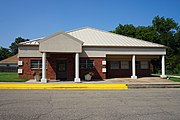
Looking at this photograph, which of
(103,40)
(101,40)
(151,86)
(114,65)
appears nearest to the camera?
(151,86)

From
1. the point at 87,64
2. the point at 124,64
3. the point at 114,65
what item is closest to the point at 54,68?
the point at 87,64

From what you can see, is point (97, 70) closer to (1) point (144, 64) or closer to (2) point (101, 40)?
(2) point (101, 40)

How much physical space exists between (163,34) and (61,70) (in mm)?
54225

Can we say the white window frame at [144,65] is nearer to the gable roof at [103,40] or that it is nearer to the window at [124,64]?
the window at [124,64]

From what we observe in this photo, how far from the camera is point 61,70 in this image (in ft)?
87.7

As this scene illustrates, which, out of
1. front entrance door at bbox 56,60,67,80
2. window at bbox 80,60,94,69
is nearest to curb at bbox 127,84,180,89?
window at bbox 80,60,94,69

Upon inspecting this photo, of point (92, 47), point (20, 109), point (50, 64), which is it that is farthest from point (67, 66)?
point (20, 109)

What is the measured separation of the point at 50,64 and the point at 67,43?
4267mm

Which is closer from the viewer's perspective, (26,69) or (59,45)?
(59,45)

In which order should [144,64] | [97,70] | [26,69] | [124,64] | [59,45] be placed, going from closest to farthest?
[59,45], [26,69], [97,70], [124,64], [144,64]

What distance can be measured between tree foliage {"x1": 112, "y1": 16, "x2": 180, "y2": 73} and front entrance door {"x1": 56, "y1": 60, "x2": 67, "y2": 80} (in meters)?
30.6

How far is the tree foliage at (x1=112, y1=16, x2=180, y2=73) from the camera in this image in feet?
175

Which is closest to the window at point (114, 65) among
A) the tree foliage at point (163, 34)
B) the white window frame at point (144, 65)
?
the white window frame at point (144, 65)

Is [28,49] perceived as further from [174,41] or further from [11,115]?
[174,41]
